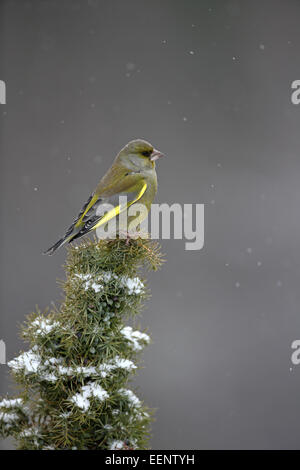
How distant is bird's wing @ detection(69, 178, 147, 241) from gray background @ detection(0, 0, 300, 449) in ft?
3.28

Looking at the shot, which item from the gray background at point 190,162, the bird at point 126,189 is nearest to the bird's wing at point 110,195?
the bird at point 126,189

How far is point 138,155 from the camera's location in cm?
100

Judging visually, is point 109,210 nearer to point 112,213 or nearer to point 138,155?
point 112,213

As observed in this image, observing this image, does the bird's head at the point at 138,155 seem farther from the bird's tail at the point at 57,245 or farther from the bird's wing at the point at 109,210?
the bird's tail at the point at 57,245

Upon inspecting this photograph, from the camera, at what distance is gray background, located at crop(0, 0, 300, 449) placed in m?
1.98

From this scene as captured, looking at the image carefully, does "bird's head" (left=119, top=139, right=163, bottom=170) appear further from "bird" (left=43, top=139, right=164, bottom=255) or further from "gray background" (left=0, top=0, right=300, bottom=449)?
"gray background" (left=0, top=0, right=300, bottom=449)

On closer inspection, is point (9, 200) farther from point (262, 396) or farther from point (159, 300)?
point (262, 396)

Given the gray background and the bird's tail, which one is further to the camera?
the gray background

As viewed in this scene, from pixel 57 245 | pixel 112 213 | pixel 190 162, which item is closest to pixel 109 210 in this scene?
pixel 112 213

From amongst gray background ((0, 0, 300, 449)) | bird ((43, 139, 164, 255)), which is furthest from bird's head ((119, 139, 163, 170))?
gray background ((0, 0, 300, 449))

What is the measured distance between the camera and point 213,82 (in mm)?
2102

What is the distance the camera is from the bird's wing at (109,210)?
0.93 meters

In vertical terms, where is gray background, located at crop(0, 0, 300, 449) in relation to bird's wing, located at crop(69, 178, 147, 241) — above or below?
above
